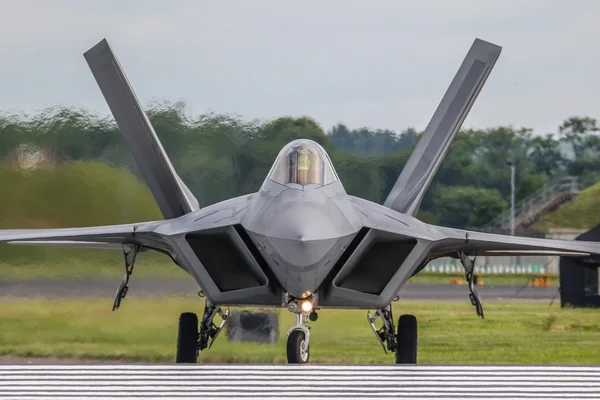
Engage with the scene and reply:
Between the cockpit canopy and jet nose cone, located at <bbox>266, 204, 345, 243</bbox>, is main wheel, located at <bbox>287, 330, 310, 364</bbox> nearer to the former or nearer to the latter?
jet nose cone, located at <bbox>266, 204, 345, 243</bbox>

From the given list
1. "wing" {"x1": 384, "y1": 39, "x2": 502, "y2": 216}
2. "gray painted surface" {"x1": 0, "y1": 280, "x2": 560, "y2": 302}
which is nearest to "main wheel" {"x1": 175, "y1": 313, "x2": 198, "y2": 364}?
"wing" {"x1": 384, "y1": 39, "x2": 502, "y2": 216}

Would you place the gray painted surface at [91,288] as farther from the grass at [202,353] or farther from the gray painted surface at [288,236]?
the gray painted surface at [288,236]

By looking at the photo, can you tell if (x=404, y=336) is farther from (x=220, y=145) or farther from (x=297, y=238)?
(x=220, y=145)

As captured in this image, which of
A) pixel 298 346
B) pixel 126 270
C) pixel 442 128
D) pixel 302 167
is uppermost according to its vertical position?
pixel 442 128

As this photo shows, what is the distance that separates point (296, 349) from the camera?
35.2 feet

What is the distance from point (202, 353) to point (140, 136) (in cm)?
360

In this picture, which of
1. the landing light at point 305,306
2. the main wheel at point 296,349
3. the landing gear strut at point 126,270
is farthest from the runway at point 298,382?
the landing gear strut at point 126,270

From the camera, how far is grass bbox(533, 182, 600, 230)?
87.1ft

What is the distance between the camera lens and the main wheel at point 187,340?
42.5 feet

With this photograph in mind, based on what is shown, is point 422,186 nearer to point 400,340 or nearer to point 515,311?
point 400,340

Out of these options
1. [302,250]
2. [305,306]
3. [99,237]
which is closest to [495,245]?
[305,306]

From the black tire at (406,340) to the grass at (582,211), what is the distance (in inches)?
556

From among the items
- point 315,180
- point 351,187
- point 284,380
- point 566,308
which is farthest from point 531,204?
point 284,380

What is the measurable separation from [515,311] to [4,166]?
962 cm
